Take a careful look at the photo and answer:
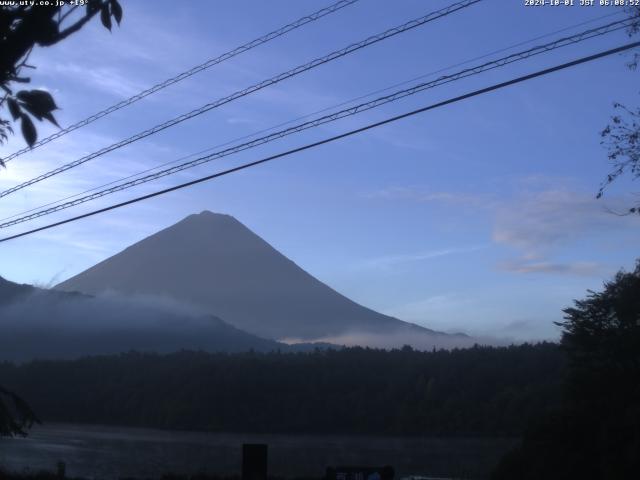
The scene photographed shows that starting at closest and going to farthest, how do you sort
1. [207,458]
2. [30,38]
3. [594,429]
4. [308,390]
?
[30,38] < [594,429] < [207,458] < [308,390]

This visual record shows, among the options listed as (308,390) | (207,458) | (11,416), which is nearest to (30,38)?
(11,416)

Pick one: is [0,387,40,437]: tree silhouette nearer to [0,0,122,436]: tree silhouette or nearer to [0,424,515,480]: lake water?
[0,0,122,436]: tree silhouette

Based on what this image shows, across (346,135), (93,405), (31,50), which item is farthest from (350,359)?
(31,50)

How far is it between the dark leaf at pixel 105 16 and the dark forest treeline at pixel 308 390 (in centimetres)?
5588

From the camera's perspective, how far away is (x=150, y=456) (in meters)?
41.1

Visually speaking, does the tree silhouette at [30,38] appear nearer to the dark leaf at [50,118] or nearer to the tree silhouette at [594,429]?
the dark leaf at [50,118]

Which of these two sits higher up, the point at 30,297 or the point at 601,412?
the point at 30,297

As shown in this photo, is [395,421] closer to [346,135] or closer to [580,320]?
[580,320]

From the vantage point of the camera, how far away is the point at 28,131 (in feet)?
16.3

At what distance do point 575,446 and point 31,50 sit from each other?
64.4ft

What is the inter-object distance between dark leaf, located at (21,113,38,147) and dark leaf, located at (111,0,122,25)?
32.8 inches

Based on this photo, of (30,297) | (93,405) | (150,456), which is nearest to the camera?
(150,456)

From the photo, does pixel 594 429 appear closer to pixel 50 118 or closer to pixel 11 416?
pixel 11 416

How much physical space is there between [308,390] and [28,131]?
77109 millimetres
